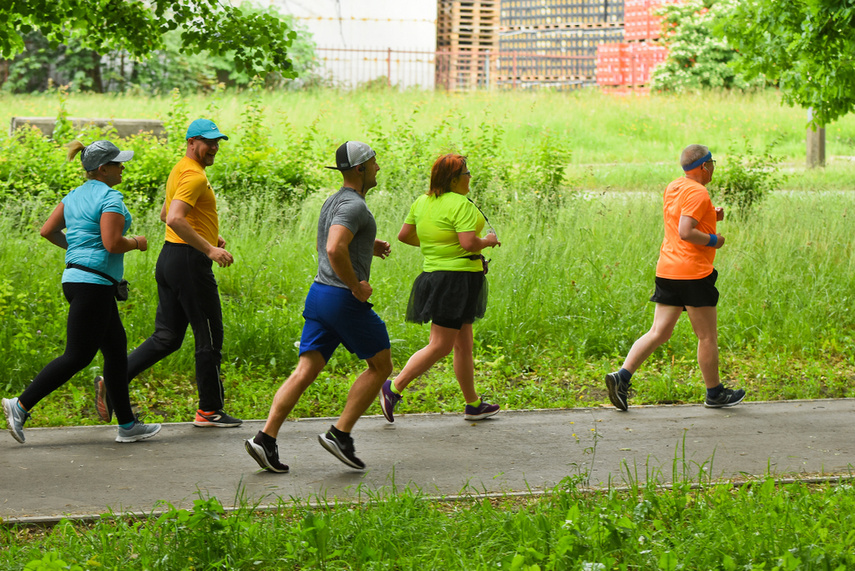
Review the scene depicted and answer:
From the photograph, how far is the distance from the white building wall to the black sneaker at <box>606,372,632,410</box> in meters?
26.1

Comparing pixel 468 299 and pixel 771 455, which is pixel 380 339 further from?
pixel 771 455

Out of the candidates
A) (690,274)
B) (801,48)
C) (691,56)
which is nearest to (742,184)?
(801,48)

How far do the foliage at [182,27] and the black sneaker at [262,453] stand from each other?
11.9 ft

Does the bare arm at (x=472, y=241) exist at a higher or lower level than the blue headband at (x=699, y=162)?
lower

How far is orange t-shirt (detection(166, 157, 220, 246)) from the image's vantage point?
525cm

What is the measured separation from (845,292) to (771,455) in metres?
3.77

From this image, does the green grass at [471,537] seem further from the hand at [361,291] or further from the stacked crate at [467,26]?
the stacked crate at [467,26]

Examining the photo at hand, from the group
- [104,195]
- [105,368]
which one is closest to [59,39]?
[104,195]

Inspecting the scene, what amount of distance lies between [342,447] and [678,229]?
9.17 feet

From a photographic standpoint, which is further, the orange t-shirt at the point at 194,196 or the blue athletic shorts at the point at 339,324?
the orange t-shirt at the point at 194,196

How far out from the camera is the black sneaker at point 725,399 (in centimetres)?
605

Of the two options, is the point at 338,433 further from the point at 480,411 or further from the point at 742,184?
the point at 742,184

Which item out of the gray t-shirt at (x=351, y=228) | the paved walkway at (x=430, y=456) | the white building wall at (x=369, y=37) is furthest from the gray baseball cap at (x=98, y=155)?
the white building wall at (x=369, y=37)

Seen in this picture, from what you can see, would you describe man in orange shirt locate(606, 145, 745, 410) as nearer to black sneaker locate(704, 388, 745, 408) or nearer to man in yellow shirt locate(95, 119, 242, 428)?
black sneaker locate(704, 388, 745, 408)
